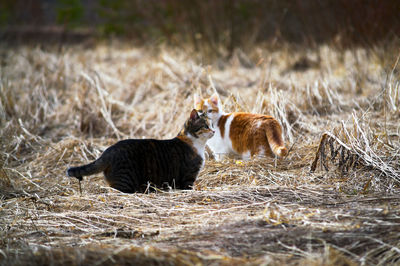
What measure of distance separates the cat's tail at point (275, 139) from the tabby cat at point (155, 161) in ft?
1.69

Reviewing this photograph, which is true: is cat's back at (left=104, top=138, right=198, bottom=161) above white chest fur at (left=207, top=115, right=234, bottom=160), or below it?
above

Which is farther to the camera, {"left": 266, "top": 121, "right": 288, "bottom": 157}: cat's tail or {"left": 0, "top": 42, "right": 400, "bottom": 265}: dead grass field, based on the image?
{"left": 266, "top": 121, "right": 288, "bottom": 157}: cat's tail

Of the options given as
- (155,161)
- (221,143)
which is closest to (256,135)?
(221,143)

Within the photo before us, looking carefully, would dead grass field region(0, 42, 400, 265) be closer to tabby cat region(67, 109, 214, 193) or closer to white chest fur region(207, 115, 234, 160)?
tabby cat region(67, 109, 214, 193)

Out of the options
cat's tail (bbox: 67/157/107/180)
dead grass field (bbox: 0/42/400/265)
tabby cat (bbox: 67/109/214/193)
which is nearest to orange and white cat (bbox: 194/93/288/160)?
dead grass field (bbox: 0/42/400/265)

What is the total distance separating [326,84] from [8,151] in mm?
3512

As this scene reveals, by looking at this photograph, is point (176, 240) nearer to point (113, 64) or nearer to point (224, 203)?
point (224, 203)

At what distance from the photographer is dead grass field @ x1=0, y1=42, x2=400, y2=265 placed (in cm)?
200

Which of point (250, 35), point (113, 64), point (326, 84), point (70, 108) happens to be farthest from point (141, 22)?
point (326, 84)

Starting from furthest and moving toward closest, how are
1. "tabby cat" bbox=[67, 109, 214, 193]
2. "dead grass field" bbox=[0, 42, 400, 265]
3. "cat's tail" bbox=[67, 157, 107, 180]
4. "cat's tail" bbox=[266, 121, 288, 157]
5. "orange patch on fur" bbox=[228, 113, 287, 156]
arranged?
"orange patch on fur" bbox=[228, 113, 287, 156]
"cat's tail" bbox=[266, 121, 288, 157]
"tabby cat" bbox=[67, 109, 214, 193]
"cat's tail" bbox=[67, 157, 107, 180]
"dead grass field" bbox=[0, 42, 400, 265]

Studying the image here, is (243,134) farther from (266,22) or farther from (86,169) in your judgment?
(266,22)

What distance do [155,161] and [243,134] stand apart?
3.14ft

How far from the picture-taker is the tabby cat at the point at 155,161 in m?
3.02

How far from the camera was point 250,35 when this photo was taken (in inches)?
336
